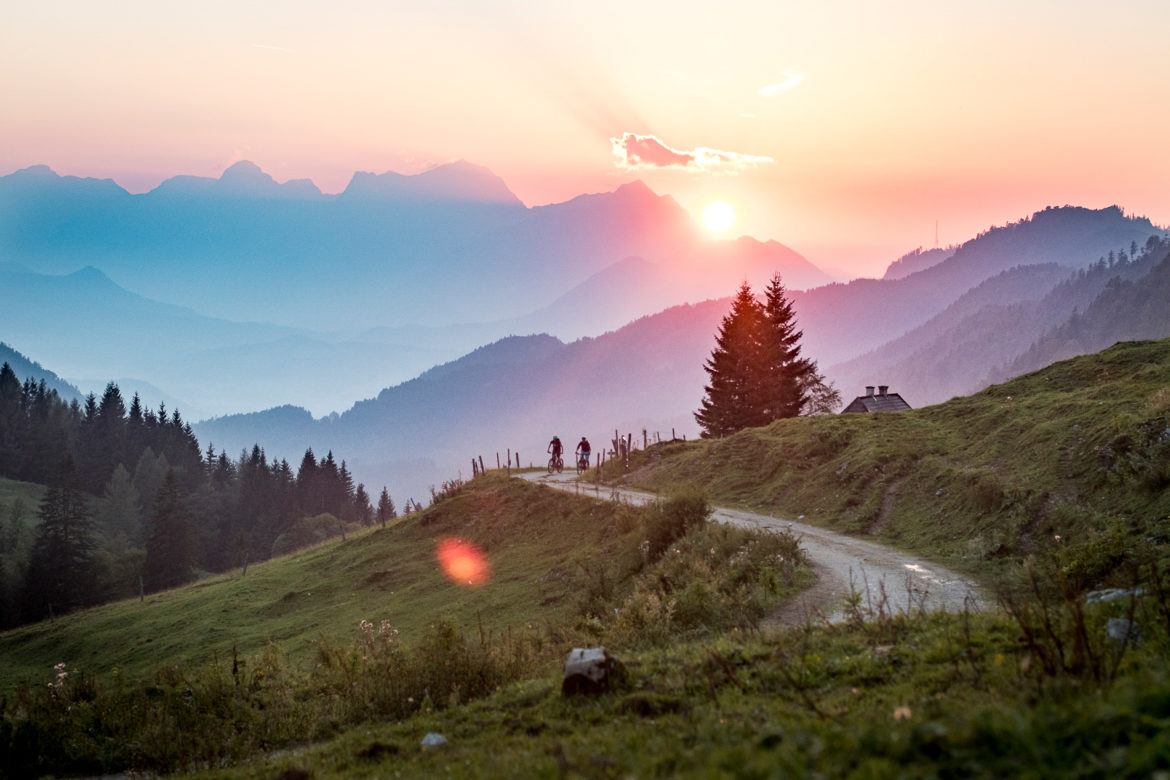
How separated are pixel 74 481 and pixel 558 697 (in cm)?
12693

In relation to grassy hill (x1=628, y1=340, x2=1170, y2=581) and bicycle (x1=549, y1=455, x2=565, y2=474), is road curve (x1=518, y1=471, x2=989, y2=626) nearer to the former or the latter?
grassy hill (x1=628, y1=340, x2=1170, y2=581)

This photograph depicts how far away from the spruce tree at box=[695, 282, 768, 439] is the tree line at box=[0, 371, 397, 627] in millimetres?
38674

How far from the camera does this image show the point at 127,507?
364 feet

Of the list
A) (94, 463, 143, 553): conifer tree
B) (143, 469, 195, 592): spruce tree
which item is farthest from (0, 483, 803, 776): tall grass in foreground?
(94, 463, 143, 553): conifer tree

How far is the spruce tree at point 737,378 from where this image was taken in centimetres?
6519

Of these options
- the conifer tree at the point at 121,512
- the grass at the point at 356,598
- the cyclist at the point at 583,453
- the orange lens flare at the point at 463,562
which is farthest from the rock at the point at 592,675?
the conifer tree at the point at 121,512

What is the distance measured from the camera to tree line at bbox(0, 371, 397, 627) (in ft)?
254

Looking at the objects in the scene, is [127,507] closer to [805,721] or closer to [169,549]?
[169,549]

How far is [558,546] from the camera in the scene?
33125 millimetres

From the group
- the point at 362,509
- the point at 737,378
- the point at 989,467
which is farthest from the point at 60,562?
the point at 989,467

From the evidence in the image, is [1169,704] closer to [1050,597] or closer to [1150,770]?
[1150,770]

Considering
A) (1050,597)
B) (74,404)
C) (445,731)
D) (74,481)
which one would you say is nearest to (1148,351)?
(1050,597)

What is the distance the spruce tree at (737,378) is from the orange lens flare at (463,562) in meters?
31.5

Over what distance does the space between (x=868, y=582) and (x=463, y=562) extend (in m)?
24.6
